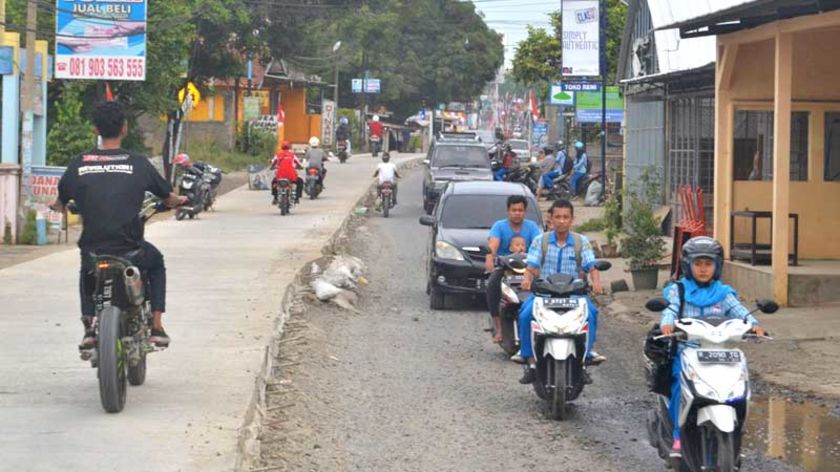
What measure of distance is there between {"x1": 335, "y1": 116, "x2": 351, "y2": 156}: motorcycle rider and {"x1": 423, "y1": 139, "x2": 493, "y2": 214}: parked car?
24095 millimetres

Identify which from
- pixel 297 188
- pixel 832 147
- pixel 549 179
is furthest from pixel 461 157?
pixel 832 147

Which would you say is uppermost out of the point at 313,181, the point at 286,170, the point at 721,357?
the point at 286,170

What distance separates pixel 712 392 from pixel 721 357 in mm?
222

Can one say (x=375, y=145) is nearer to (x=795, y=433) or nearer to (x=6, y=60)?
(x=6, y=60)

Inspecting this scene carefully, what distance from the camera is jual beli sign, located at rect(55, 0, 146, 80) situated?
26250 mm

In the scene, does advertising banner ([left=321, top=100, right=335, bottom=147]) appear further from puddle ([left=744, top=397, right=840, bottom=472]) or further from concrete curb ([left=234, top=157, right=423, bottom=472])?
puddle ([left=744, top=397, right=840, bottom=472])

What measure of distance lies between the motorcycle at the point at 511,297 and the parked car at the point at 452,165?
1957 centimetres

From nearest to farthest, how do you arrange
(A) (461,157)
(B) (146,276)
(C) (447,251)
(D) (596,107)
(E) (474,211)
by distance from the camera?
(B) (146,276)
(C) (447,251)
(E) (474,211)
(A) (461,157)
(D) (596,107)

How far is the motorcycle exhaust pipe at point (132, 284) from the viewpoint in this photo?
8305 millimetres

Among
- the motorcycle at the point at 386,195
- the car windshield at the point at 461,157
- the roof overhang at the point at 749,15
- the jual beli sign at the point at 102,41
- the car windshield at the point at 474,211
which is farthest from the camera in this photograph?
the car windshield at the point at 461,157

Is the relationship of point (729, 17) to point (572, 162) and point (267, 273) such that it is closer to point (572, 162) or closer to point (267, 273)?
point (267, 273)

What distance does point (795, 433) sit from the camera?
30.2ft

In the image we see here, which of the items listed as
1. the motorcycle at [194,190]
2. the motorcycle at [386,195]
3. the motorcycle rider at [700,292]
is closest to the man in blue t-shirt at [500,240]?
the motorcycle rider at [700,292]

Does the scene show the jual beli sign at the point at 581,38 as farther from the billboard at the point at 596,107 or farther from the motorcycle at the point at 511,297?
the motorcycle at the point at 511,297
